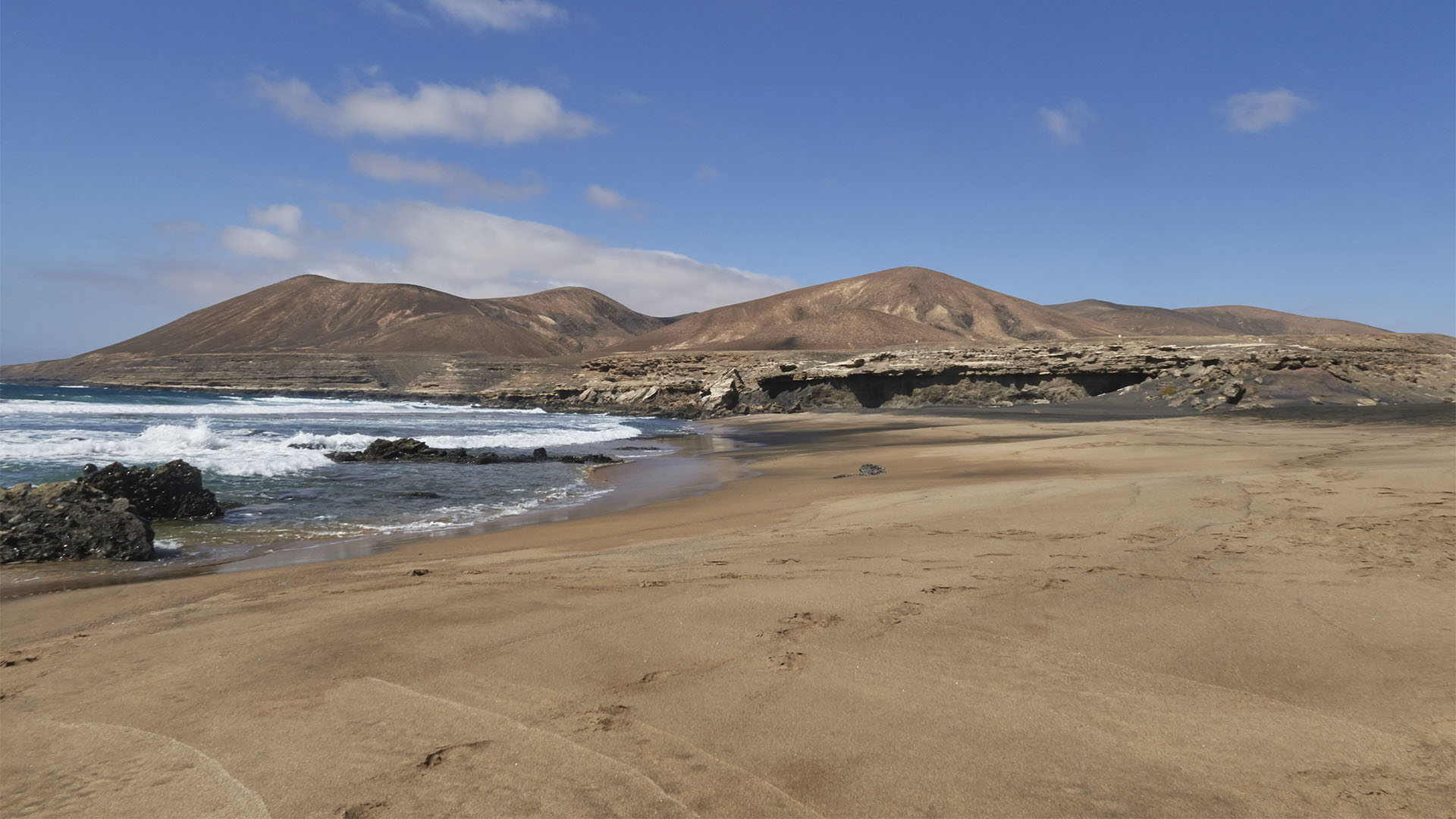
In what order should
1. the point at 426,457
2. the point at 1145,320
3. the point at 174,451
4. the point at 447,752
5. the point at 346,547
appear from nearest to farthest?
the point at 447,752 → the point at 346,547 → the point at 174,451 → the point at 426,457 → the point at 1145,320

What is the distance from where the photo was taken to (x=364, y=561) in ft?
21.7

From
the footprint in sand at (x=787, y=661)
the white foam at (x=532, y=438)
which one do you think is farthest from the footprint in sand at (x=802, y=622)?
the white foam at (x=532, y=438)

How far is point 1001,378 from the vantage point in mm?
38375

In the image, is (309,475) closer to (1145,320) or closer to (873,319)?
(873,319)

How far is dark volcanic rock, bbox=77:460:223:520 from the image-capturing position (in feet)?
30.5

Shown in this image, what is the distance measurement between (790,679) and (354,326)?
137 meters

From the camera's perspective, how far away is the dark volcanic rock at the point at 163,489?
30.5 ft

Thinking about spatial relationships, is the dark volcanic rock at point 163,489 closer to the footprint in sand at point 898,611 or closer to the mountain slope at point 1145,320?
the footprint in sand at point 898,611

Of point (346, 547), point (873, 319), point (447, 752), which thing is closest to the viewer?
point (447, 752)

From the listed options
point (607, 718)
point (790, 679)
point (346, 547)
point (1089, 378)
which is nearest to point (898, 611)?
point (790, 679)

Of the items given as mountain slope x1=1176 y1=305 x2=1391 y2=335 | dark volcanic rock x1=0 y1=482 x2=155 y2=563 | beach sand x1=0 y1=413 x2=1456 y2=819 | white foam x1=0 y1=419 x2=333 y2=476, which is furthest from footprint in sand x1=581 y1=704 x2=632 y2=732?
mountain slope x1=1176 y1=305 x2=1391 y2=335

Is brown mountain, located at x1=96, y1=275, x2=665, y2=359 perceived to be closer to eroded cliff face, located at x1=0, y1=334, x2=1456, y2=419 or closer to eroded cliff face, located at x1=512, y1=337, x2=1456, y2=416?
eroded cliff face, located at x1=0, y1=334, x2=1456, y2=419

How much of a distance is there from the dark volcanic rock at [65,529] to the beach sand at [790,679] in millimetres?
1819

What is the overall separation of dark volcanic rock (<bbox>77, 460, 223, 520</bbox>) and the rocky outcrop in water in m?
7.07
